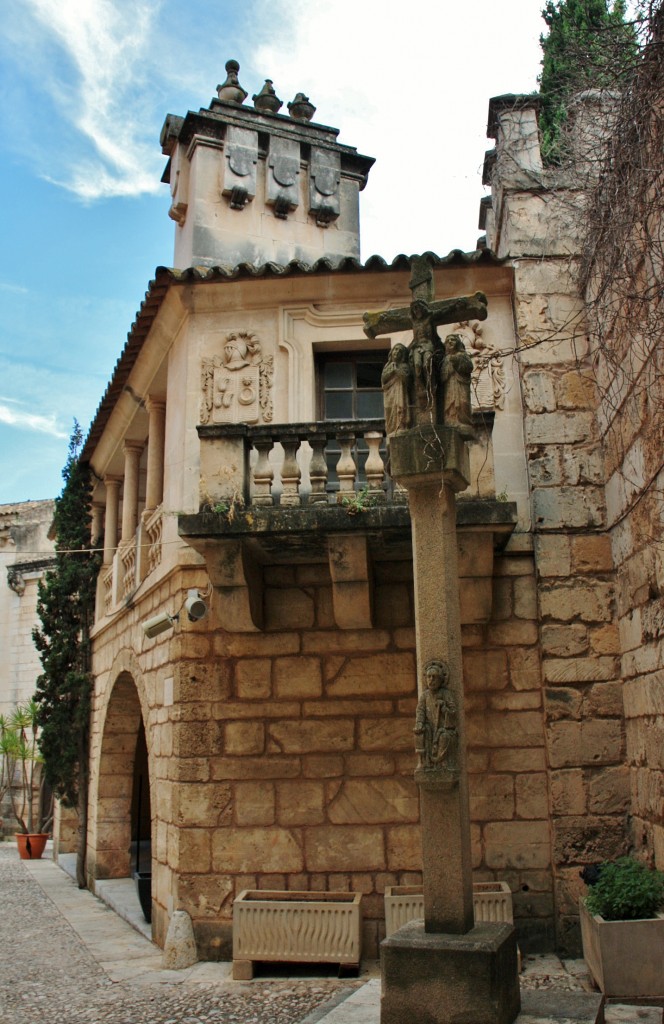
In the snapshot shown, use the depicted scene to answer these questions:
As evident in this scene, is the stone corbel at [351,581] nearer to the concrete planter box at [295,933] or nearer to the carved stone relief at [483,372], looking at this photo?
the carved stone relief at [483,372]

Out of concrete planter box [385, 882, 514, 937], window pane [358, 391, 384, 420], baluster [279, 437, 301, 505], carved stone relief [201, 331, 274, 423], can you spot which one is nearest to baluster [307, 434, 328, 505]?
baluster [279, 437, 301, 505]

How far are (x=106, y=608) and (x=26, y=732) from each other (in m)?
10.4

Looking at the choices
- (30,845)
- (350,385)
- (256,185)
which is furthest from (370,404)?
(30,845)

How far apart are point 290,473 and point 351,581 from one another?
37.8 inches

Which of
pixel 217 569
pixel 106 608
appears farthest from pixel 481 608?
pixel 106 608

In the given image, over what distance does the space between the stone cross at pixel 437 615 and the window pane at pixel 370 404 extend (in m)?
3.09

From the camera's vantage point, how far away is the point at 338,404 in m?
8.16

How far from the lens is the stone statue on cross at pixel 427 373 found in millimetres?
4684

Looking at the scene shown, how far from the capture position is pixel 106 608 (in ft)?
38.7

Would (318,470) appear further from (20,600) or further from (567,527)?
(20,600)

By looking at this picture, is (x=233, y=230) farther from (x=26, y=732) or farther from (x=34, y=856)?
(x=26, y=732)

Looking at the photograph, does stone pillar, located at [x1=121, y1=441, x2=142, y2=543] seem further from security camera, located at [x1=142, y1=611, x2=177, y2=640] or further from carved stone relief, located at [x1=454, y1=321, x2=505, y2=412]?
carved stone relief, located at [x1=454, y1=321, x2=505, y2=412]

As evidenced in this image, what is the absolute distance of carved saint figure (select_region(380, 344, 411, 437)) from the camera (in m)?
4.70

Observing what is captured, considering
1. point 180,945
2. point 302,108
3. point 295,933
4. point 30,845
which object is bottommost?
point 30,845
